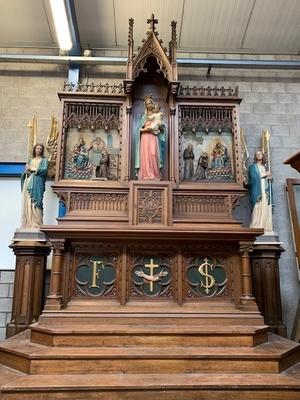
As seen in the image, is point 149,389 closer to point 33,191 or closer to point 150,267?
point 150,267

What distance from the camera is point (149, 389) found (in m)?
2.45

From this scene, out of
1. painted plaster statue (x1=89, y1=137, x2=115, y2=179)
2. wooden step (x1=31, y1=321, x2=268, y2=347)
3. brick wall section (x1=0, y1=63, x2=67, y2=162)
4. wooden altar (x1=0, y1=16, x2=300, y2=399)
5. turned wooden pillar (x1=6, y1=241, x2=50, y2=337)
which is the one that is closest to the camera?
wooden altar (x1=0, y1=16, x2=300, y2=399)

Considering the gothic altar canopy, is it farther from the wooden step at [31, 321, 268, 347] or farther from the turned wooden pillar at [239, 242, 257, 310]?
the wooden step at [31, 321, 268, 347]

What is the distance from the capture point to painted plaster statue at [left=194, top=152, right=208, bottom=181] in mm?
4185

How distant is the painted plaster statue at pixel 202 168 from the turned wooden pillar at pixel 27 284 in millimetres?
2067

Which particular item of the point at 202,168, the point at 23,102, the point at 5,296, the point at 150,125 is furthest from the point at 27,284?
the point at 23,102

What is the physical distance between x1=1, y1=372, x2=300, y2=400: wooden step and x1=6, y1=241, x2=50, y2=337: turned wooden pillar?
1.87m

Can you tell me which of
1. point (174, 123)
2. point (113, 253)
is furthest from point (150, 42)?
point (113, 253)

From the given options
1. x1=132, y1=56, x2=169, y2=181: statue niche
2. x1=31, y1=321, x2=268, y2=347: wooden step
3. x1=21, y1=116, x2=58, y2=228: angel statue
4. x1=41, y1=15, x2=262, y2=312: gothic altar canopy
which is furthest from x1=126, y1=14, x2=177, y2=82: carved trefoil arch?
x1=31, y1=321, x2=268, y2=347: wooden step

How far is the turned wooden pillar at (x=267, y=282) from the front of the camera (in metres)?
4.52

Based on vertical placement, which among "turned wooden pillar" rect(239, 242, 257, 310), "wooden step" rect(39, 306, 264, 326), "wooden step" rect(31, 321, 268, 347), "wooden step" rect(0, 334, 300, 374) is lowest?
"wooden step" rect(0, 334, 300, 374)

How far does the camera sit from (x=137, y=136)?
4223mm

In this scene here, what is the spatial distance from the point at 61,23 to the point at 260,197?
140 inches

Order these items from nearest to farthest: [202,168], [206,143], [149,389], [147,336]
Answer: [149,389] → [147,336] → [202,168] → [206,143]
